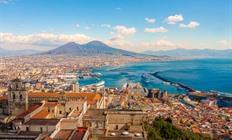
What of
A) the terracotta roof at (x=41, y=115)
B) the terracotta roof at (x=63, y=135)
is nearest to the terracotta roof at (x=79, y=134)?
the terracotta roof at (x=63, y=135)

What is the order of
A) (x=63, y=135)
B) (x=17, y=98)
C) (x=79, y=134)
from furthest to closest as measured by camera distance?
(x=17, y=98)
(x=63, y=135)
(x=79, y=134)

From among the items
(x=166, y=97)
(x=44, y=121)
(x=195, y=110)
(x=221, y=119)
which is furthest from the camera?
(x=166, y=97)

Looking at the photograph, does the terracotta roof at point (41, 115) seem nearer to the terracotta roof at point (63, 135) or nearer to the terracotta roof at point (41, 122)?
the terracotta roof at point (41, 122)

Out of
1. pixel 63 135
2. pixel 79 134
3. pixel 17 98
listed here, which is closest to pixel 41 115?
pixel 17 98

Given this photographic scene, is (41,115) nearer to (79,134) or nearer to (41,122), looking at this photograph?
(41,122)

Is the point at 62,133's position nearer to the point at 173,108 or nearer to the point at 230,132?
the point at 230,132

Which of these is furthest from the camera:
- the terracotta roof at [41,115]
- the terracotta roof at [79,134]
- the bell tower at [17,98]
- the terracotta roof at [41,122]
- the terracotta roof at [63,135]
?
the bell tower at [17,98]

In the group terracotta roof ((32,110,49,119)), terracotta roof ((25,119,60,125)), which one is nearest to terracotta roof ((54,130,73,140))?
terracotta roof ((25,119,60,125))

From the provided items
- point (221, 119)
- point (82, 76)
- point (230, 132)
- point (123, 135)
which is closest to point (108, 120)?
point (123, 135)
